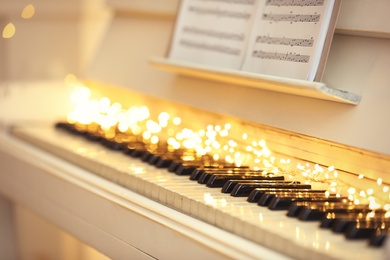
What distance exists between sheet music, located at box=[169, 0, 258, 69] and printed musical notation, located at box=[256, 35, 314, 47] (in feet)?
0.32

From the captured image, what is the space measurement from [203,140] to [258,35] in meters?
0.46

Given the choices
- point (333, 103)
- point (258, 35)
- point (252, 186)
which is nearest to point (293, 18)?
point (258, 35)

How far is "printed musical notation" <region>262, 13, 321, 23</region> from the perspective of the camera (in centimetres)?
202

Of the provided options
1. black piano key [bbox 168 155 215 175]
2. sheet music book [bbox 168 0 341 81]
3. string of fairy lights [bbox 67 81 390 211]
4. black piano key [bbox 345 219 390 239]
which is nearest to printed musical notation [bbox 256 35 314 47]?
sheet music book [bbox 168 0 341 81]

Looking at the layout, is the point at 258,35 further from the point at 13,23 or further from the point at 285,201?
the point at 13,23

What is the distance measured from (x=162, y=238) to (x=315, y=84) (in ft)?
1.88

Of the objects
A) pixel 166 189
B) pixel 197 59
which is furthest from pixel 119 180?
pixel 197 59

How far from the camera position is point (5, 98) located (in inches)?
125

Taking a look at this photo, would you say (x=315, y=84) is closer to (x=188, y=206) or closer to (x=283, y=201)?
(x=283, y=201)

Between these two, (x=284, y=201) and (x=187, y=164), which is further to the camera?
(x=187, y=164)

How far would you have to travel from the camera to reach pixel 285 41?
2.12 meters

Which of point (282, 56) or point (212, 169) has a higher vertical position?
point (282, 56)

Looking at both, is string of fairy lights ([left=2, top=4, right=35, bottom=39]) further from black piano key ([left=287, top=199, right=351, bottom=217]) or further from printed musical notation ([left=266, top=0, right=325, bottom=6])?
black piano key ([left=287, top=199, right=351, bottom=217])

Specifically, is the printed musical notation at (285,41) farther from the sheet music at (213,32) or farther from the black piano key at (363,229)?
the black piano key at (363,229)
